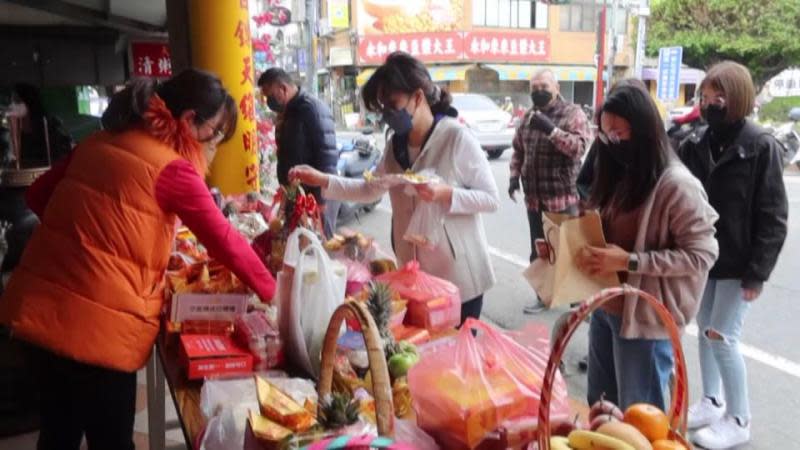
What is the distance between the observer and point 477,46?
2411 centimetres

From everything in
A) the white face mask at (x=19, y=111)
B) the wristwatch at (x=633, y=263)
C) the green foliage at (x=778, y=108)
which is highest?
the white face mask at (x=19, y=111)

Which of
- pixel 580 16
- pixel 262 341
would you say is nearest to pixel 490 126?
pixel 262 341

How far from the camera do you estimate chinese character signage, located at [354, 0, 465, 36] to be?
79.6 feet

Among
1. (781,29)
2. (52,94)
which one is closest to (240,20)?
(52,94)

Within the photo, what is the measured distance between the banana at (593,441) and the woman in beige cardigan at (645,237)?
936 millimetres

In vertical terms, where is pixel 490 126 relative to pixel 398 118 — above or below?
below

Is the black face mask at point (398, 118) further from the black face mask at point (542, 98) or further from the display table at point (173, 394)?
the black face mask at point (542, 98)

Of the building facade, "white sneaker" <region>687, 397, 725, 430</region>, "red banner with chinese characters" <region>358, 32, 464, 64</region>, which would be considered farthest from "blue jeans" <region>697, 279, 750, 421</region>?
"red banner with chinese characters" <region>358, 32, 464, 64</region>

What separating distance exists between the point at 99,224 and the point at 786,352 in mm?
3923

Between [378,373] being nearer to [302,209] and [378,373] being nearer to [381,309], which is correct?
[381,309]

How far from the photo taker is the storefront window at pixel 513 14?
24.4m

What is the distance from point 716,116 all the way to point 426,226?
1.26m

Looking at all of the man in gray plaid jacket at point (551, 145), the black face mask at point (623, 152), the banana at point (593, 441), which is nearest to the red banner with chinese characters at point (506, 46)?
the man in gray plaid jacket at point (551, 145)

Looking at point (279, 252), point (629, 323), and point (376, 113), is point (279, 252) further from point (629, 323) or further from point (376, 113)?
point (629, 323)
